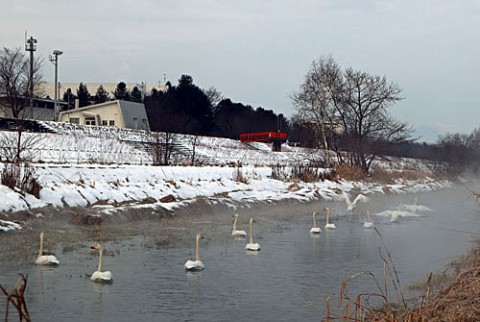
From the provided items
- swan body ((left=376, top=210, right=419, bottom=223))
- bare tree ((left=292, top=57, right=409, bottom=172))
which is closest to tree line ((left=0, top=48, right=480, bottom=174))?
bare tree ((left=292, top=57, right=409, bottom=172))

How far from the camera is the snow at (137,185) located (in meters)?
19.8

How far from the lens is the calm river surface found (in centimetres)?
948

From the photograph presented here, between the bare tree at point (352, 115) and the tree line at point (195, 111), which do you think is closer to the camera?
the bare tree at point (352, 115)

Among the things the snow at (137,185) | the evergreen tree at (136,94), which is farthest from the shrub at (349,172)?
the evergreen tree at (136,94)

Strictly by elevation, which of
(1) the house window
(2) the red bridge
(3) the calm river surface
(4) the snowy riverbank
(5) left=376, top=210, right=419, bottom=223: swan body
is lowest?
(3) the calm river surface

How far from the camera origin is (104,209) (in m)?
19.5

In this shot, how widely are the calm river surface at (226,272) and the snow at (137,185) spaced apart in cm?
294

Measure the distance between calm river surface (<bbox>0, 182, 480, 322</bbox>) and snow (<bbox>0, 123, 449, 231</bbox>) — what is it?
9.65 feet

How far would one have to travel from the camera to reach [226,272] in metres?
12.4

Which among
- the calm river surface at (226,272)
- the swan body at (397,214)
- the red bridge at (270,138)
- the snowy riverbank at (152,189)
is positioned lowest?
the calm river surface at (226,272)

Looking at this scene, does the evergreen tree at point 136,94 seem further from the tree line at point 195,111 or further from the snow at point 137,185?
the snow at point 137,185

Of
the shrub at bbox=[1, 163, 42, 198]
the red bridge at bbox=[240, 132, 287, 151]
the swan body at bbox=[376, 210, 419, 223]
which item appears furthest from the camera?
the red bridge at bbox=[240, 132, 287, 151]

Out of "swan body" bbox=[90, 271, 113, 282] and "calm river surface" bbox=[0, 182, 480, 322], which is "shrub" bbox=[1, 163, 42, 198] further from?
"swan body" bbox=[90, 271, 113, 282]

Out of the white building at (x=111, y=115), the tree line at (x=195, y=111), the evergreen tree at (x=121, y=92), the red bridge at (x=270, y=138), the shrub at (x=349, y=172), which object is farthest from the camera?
the evergreen tree at (x=121, y=92)
